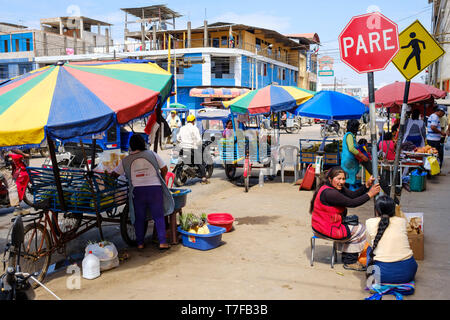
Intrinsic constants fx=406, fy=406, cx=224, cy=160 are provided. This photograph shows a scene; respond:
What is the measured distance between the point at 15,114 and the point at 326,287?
4.07 metres

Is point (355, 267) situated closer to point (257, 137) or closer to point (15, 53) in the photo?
point (257, 137)

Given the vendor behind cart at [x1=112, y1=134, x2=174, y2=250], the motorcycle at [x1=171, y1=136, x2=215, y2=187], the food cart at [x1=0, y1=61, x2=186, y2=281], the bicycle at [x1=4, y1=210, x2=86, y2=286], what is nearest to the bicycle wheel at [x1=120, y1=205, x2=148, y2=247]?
the food cart at [x1=0, y1=61, x2=186, y2=281]

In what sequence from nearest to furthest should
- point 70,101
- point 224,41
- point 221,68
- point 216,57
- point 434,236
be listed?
point 70,101, point 434,236, point 216,57, point 221,68, point 224,41

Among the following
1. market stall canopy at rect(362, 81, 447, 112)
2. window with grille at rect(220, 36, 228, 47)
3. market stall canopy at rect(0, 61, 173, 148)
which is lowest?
market stall canopy at rect(0, 61, 173, 148)

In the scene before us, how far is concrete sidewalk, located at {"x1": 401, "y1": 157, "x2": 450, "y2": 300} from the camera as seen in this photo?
14.8 ft

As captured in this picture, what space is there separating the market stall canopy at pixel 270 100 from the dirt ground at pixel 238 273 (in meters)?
4.31

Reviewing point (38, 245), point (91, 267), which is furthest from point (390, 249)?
point (38, 245)

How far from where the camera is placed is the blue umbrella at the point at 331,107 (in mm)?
10547

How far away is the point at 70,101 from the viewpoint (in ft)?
15.9

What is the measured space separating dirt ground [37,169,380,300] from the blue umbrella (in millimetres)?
3956

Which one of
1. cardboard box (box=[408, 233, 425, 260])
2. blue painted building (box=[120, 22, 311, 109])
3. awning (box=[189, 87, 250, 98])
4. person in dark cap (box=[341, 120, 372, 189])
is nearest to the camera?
cardboard box (box=[408, 233, 425, 260])

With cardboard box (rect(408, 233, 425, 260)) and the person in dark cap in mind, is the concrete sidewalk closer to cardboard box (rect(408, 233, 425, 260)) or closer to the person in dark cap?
cardboard box (rect(408, 233, 425, 260))

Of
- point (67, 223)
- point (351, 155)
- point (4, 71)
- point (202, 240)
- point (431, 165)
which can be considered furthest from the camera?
point (4, 71)

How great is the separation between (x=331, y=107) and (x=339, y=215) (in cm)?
613
